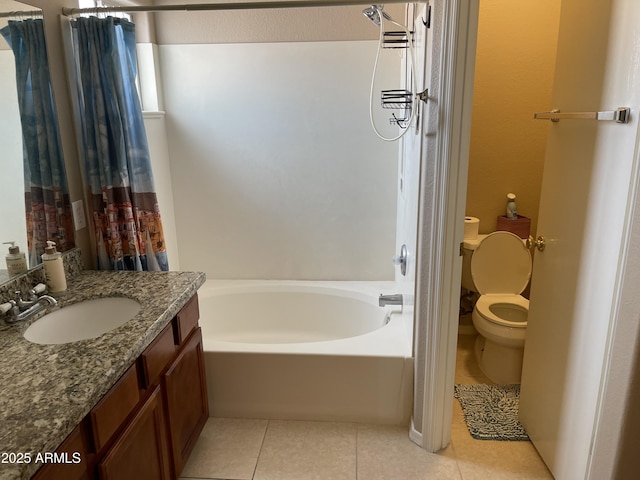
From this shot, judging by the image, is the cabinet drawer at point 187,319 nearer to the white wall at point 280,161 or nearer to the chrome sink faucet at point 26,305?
the chrome sink faucet at point 26,305

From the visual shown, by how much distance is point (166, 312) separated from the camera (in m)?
1.59

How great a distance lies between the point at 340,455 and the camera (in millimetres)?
2080

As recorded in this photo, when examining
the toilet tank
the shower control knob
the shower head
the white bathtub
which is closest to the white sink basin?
the white bathtub

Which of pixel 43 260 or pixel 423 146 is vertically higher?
pixel 423 146

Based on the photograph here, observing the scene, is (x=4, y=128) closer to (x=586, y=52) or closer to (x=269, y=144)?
(x=269, y=144)

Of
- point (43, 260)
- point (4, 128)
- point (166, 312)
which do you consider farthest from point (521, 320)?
point (4, 128)

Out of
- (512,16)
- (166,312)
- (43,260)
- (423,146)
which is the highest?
(512,16)

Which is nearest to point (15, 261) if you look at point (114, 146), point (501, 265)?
point (114, 146)

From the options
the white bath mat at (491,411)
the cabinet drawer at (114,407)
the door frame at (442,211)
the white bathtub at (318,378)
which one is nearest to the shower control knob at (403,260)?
the white bathtub at (318,378)

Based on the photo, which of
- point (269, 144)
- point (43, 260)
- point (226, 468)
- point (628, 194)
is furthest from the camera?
point (269, 144)

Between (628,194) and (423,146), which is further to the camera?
(423,146)

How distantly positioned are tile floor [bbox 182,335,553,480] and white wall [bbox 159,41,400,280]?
1.12 metres

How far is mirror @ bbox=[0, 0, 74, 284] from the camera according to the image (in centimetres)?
166

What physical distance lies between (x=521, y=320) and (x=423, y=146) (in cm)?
142
